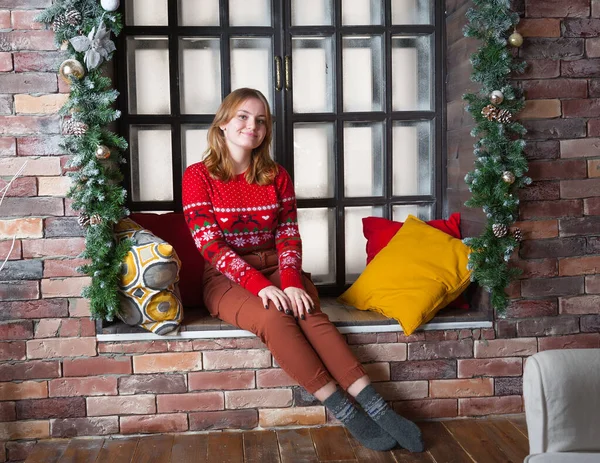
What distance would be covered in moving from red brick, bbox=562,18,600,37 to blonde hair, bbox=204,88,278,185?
1.21 meters

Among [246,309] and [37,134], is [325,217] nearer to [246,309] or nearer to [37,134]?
[246,309]

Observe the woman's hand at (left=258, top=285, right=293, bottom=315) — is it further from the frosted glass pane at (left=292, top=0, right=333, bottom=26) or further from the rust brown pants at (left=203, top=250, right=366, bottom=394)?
the frosted glass pane at (left=292, top=0, right=333, bottom=26)

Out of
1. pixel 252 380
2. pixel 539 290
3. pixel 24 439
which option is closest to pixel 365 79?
pixel 539 290

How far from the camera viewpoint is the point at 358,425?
7.73 ft

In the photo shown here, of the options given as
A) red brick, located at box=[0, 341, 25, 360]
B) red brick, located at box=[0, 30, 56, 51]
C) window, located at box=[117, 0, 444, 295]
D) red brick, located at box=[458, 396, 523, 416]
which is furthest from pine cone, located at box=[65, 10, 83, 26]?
red brick, located at box=[458, 396, 523, 416]

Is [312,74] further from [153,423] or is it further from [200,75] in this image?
[153,423]

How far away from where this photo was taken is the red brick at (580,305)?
2.70m

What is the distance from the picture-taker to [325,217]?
3.11 meters

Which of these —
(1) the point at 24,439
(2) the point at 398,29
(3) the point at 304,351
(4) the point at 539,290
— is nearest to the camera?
(3) the point at 304,351

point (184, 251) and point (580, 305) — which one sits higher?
point (184, 251)

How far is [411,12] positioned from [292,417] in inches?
72.8

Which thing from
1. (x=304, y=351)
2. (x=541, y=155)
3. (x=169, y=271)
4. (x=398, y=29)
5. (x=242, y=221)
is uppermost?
(x=398, y=29)

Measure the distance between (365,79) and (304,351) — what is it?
135cm

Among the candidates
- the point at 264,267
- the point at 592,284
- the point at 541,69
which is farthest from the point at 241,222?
the point at 592,284
